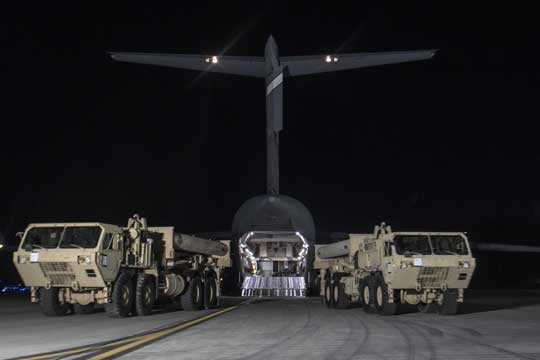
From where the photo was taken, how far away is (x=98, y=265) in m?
16.3

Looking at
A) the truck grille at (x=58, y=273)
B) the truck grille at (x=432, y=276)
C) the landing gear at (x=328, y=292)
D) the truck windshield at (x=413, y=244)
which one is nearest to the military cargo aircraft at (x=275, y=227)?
the landing gear at (x=328, y=292)

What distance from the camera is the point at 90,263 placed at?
53.6 feet

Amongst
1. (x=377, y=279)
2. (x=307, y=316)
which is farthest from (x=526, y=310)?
(x=307, y=316)

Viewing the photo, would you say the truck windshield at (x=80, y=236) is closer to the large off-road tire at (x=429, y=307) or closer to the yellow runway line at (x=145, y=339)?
the yellow runway line at (x=145, y=339)

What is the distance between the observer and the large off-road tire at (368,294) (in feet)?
62.2

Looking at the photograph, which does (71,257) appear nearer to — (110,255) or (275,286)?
(110,255)

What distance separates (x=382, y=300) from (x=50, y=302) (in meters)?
9.03

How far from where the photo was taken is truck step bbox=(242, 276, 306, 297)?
85.3 feet

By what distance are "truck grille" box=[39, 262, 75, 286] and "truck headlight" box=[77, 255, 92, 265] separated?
0.42m

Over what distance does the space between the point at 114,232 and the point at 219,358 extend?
900 centimetres

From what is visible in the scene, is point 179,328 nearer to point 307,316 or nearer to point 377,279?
point 307,316

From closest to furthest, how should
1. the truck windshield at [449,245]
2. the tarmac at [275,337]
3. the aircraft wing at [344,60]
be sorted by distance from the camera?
the tarmac at [275,337], the truck windshield at [449,245], the aircraft wing at [344,60]

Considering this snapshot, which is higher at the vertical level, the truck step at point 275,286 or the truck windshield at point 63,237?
the truck windshield at point 63,237

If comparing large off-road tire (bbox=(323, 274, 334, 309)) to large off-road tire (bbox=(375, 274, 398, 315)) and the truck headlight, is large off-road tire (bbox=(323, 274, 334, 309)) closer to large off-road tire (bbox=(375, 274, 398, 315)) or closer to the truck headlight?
large off-road tire (bbox=(375, 274, 398, 315))
